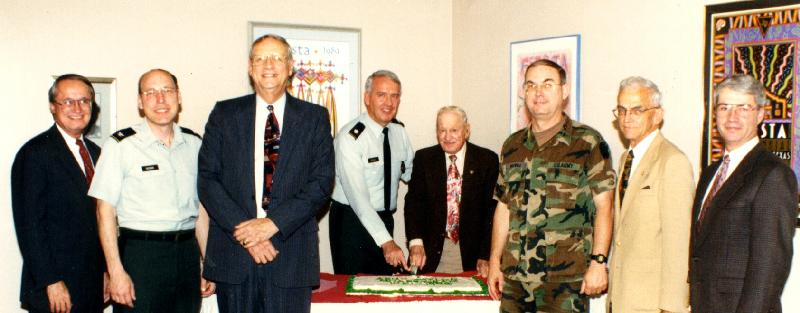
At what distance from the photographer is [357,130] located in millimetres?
3918

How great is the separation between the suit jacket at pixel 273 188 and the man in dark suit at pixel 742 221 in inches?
57.6

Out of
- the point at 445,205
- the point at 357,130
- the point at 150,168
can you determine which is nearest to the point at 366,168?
the point at 357,130

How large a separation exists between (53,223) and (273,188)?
3.42ft

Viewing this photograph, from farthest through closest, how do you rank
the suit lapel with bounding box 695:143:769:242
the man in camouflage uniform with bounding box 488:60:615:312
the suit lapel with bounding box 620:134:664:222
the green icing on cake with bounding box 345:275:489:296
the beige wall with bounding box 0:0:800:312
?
the beige wall with bounding box 0:0:800:312 → the green icing on cake with bounding box 345:275:489:296 → the man in camouflage uniform with bounding box 488:60:615:312 → the suit lapel with bounding box 620:134:664:222 → the suit lapel with bounding box 695:143:769:242

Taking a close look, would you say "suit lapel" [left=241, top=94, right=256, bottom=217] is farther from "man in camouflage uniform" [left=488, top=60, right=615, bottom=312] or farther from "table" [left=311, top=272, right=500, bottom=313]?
Answer: "man in camouflage uniform" [left=488, top=60, right=615, bottom=312]

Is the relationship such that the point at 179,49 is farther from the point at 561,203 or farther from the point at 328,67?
the point at 561,203

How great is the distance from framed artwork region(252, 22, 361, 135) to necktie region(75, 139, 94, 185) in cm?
172

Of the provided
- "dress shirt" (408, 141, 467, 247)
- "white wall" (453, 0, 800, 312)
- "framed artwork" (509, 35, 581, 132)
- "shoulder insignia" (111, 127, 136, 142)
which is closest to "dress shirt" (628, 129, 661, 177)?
"white wall" (453, 0, 800, 312)

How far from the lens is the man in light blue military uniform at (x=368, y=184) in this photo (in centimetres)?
379

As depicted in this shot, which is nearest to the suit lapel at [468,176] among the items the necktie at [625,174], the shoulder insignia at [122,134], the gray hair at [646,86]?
the necktie at [625,174]

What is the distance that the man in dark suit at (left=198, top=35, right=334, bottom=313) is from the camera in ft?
8.65

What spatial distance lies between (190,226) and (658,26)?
250cm

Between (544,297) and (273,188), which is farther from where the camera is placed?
(544,297)

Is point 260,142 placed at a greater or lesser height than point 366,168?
greater
